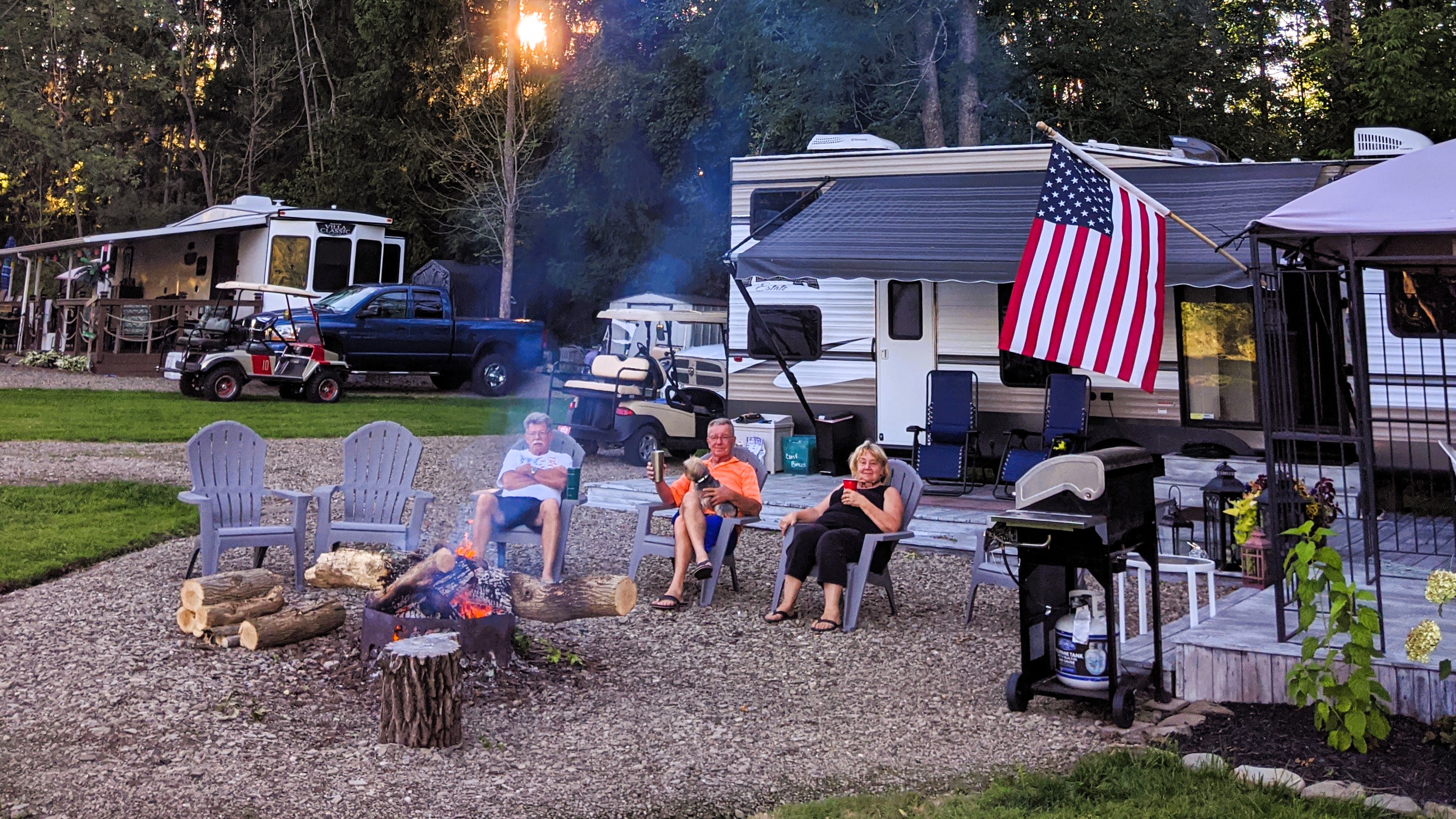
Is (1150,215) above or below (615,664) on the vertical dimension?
above

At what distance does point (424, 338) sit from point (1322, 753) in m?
15.3

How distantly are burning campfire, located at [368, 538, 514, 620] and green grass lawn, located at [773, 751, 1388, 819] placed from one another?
173cm

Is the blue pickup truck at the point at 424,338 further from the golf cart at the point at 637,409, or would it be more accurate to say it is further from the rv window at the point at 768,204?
the rv window at the point at 768,204

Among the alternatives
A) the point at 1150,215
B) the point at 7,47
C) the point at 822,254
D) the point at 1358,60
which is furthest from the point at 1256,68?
the point at 7,47

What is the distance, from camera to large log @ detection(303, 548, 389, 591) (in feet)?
19.7

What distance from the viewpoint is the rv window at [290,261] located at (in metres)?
19.2

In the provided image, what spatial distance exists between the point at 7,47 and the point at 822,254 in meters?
26.4

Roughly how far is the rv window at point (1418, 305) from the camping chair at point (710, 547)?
532 cm

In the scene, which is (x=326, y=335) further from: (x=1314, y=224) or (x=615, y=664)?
(x=1314, y=224)

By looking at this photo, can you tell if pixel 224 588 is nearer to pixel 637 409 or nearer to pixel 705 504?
pixel 705 504

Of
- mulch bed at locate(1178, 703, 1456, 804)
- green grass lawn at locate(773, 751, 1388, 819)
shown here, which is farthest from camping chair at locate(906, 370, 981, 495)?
green grass lawn at locate(773, 751, 1388, 819)

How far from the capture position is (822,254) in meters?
9.20

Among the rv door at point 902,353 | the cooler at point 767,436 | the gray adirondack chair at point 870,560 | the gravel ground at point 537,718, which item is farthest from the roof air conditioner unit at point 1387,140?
the gravel ground at point 537,718

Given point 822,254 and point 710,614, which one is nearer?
point 710,614
